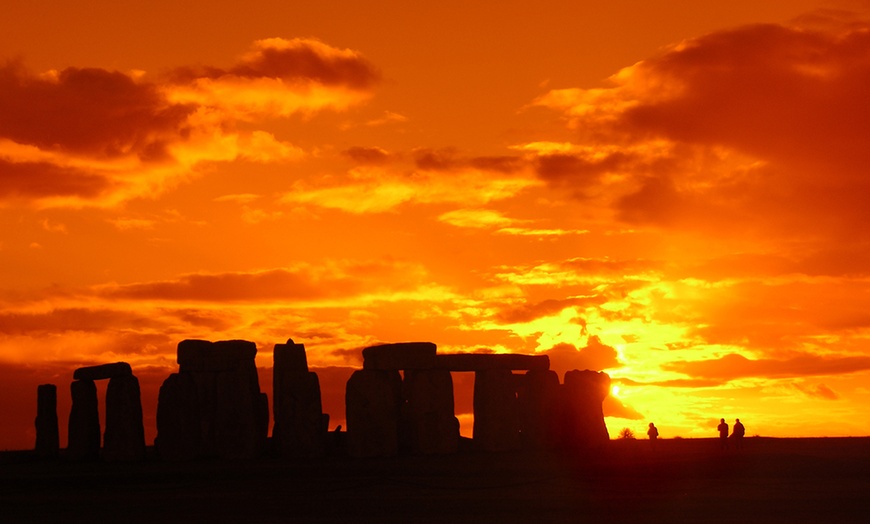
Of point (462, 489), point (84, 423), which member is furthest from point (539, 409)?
point (462, 489)

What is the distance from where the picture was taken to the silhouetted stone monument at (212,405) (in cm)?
A: 3872

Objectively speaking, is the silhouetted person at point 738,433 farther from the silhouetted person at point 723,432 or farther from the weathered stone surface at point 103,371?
the weathered stone surface at point 103,371

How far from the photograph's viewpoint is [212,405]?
129 ft

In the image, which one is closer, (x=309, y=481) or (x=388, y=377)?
(x=309, y=481)

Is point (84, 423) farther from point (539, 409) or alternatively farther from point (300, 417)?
point (539, 409)

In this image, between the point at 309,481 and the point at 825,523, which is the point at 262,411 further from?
the point at 825,523

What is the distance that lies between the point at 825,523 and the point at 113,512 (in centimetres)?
1182

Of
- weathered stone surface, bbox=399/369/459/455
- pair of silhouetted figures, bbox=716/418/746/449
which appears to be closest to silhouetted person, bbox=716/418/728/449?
pair of silhouetted figures, bbox=716/418/746/449

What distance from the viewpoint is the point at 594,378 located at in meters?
43.8

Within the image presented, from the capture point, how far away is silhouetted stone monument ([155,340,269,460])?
38.7 m

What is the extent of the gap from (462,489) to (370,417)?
12.0m

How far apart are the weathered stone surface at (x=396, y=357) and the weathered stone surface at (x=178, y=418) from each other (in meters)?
5.07

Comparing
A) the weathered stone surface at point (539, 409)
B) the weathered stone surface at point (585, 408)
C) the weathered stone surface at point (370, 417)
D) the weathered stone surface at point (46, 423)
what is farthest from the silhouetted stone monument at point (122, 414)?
the weathered stone surface at point (585, 408)

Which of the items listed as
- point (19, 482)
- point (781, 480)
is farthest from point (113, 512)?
point (781, 480)
